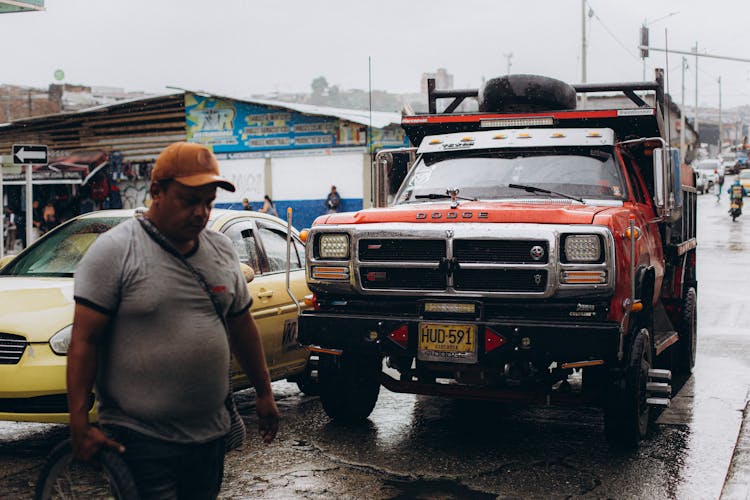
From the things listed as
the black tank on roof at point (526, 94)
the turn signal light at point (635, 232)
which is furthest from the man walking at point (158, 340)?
the black tank on roof at point (526, 94)

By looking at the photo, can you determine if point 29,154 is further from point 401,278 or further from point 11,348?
point 401,278

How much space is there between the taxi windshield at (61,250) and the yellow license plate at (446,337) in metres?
2.74

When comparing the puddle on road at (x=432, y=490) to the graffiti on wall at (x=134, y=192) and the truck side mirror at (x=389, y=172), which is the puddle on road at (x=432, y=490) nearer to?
the truck side mirror at (x=389, y=172)

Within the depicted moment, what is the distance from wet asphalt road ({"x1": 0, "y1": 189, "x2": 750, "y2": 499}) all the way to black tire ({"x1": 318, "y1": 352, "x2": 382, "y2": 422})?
0.46ft

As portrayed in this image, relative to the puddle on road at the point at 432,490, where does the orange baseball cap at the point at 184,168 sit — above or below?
above

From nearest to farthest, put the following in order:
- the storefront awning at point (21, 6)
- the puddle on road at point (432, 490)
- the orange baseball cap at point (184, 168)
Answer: the orange baseball cap at point (184, 168)
the puddle on road at point (432, 490)
the storefront awning at point (21, 6)

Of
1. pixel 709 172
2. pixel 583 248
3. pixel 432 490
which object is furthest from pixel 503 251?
pixel 709 172

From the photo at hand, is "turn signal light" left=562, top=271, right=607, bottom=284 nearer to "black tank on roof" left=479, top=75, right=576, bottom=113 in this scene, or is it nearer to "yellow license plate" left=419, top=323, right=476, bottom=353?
"yellow license plate" left=419, top=323, right=476, bottom=353

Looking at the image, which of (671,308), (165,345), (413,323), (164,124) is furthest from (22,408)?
(164,124)

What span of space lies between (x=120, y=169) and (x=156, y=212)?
30473 mm

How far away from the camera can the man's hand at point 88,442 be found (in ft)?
10.6

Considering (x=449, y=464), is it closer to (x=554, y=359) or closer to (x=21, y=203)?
(x=554, y=359)

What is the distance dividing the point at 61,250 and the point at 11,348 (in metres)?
1.66

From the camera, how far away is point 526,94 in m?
8.59
